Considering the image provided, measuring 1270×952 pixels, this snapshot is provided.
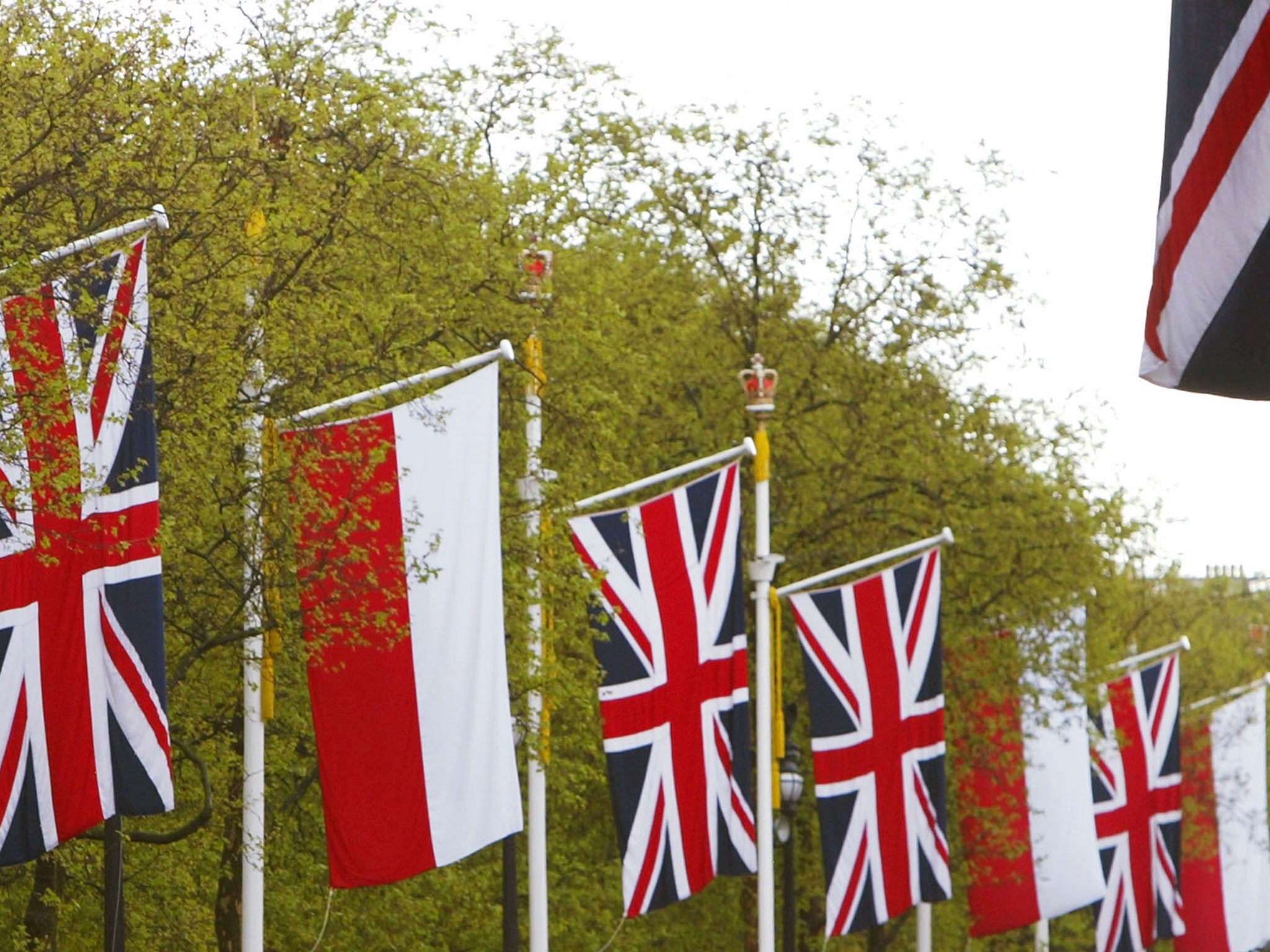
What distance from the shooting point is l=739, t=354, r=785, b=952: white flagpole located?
23.8 meters

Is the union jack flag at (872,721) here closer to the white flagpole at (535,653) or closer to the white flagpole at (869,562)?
the white flagpole at (869,562)

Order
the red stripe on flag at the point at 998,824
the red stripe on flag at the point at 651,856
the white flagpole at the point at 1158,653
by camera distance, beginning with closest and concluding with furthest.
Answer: the red stripe on flag at the point at 651,856 < the red stripe on flag at the point at 998,824 < the white flagpole at the point at 1158,653

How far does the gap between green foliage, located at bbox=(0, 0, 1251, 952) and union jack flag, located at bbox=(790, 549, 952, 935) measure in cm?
260

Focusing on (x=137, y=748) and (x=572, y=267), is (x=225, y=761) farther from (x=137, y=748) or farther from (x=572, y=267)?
(x=572, y=267)

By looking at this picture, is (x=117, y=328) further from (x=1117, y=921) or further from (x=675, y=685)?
(x=1117, y=921)

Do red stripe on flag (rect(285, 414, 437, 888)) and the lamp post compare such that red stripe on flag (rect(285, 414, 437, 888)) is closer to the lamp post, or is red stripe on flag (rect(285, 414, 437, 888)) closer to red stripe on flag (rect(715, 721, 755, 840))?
red stripe on flag (rect(715, 721, 755, 840))

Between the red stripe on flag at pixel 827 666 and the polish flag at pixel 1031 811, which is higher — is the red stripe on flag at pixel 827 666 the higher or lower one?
the higher one

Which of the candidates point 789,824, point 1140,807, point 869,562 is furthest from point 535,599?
point 1140,807

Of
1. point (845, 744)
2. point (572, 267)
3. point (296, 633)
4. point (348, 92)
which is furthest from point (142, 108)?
point (845, 744)

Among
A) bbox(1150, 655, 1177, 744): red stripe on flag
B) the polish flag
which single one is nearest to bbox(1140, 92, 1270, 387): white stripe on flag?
the polish flag

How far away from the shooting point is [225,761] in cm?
1780

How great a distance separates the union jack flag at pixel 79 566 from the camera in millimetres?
12219

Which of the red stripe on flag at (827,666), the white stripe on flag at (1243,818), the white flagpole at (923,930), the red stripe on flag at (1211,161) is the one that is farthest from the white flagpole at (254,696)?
the white stripe on flag at (1243,818)

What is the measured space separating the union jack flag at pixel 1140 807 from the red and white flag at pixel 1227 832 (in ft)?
13.2
